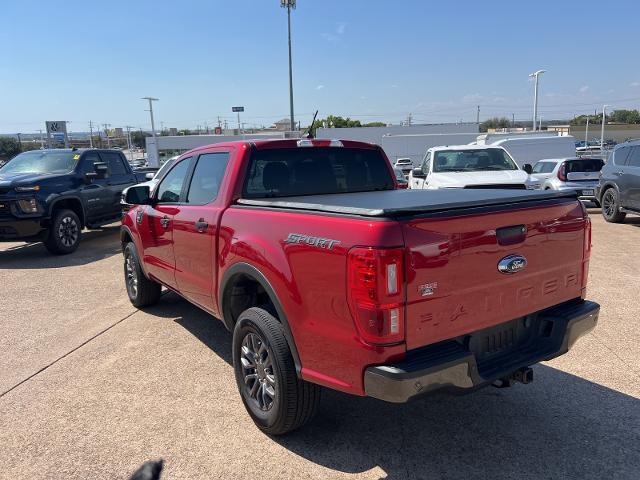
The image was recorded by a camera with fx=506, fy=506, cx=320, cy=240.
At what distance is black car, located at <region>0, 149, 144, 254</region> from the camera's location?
9.20 meters

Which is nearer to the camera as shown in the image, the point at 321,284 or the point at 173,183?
the point at 321,284

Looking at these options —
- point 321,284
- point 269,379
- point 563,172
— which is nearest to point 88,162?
point 269,379

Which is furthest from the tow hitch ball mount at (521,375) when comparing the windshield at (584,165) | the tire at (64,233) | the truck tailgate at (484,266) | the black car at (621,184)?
the windshield at (584,165)

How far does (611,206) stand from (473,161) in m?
3.77

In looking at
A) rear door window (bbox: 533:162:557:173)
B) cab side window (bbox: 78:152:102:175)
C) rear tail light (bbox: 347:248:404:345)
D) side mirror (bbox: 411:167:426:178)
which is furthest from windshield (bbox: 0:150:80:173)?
rear door window (bbox: 533:162:557:173)

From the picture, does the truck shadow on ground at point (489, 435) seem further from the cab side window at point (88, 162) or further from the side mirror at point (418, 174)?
the cab side window at point (88, 162)

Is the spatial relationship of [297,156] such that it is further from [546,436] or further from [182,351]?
[546,436]

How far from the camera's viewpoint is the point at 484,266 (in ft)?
8.91

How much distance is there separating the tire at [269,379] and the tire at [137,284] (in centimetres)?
284

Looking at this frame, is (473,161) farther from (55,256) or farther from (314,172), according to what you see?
(55,256)

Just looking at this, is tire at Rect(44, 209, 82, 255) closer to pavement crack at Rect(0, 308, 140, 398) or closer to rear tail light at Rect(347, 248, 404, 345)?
pavement crack at Rect(0, 308, 140, 398)

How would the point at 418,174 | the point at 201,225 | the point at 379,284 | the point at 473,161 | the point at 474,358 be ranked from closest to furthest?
the point at 379,284 → the point at 474,358 → the point at 201,225 → the point at 473,161 → the point at 418,174

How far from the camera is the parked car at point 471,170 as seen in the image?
10062mm

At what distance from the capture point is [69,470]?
9.93 ft
